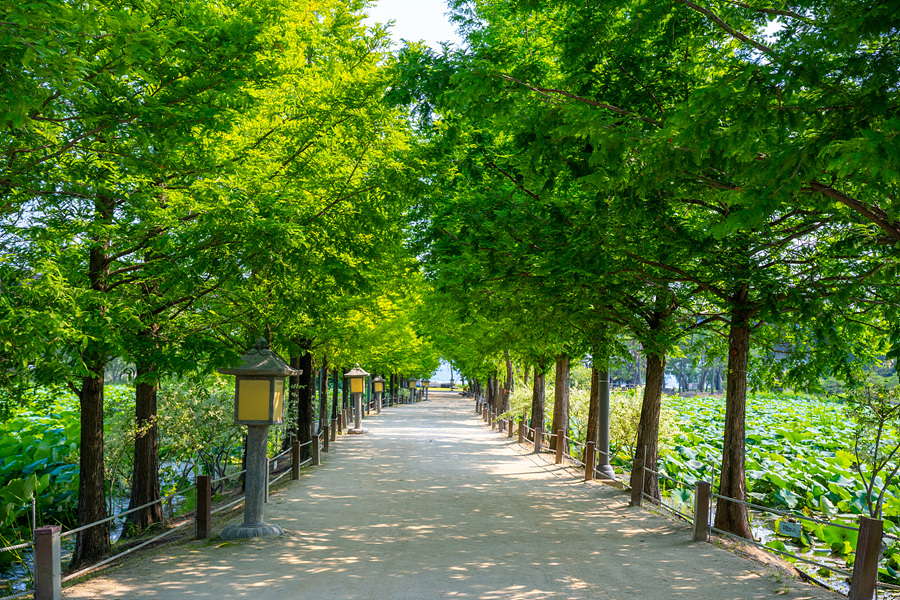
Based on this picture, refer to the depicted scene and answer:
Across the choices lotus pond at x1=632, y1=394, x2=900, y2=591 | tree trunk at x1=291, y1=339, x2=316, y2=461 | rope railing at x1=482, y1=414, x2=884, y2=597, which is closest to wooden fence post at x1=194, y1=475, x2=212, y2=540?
rope railing at x1=482, y1=414, x2=884, y2=597

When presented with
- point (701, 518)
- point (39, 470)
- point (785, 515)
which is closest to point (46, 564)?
point (701, 518)

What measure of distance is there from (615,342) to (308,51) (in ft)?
30.5

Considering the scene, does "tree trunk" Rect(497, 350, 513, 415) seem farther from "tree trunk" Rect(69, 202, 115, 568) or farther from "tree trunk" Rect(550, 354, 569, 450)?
"tree trunk" Rect(69, 202, 115, 568)

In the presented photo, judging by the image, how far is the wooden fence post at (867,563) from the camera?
21.9ft

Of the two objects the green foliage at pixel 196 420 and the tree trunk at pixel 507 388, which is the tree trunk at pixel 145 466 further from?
the tree trunk at pixel 507 388

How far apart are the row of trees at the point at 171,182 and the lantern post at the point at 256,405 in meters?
0.42

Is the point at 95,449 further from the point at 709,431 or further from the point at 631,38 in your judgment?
the point at 709,431

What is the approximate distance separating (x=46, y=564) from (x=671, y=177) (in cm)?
707

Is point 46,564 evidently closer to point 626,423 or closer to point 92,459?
point 92,459

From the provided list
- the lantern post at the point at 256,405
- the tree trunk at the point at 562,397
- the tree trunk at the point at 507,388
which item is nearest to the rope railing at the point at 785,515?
the tree trunk at the point at 562,397

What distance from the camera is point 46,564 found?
21.9 feet

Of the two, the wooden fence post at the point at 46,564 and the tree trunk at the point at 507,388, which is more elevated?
the wooden fence post at the point at 46,564

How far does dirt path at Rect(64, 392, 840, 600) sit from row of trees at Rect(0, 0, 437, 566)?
252 cm

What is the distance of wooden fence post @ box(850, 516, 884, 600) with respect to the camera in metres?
6.68
